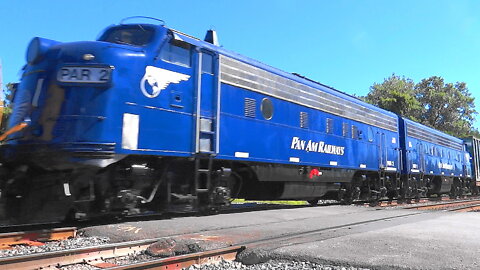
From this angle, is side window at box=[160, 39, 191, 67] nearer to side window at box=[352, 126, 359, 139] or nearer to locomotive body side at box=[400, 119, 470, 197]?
side window at box=[352, 126, 359, 139]

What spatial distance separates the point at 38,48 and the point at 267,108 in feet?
16.6

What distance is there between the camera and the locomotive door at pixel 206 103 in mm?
7902

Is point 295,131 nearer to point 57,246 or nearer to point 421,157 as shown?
point 57,246

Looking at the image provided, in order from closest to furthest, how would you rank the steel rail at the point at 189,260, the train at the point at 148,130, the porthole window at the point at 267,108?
the steel rail at the point at 189,260 < the train at the point at 148,130 < the porthole window at the point at 267,108

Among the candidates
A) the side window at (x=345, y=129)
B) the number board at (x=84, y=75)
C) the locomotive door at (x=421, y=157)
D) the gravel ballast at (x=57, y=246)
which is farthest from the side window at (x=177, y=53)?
the locomotive door at (x=421, y=157)

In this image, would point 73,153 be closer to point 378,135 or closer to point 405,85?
point 378,135

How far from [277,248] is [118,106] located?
3360 mm

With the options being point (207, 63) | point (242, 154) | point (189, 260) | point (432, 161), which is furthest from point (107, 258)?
point (432, 161)

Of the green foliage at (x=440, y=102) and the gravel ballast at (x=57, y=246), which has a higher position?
the green foliage at (x=440, y=102)

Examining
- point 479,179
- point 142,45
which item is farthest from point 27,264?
point 479,179

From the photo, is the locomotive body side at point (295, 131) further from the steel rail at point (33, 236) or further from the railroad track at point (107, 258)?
the steel rail at point (33, 236)

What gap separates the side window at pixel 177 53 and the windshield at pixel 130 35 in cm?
37

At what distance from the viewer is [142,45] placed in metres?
7.46

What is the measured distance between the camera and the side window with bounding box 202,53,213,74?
27.1ft
